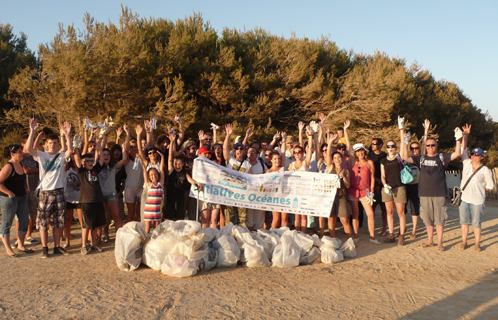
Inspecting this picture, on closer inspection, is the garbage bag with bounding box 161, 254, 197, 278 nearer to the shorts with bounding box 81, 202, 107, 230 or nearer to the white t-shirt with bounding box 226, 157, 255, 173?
the shorts with bounding box 81, 202, 107, 230

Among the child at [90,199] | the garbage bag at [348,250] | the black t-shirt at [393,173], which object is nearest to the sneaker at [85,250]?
the child at [90,199]

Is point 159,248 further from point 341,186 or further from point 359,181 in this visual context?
point 359,181

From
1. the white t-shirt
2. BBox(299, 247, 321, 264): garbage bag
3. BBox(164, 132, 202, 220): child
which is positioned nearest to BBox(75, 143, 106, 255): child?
BBox(164, 132, 202, 220): child

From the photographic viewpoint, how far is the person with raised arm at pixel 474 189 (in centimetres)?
648

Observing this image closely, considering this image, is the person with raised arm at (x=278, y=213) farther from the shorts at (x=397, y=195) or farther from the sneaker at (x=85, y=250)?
the sneaker at (x=85, y=250)

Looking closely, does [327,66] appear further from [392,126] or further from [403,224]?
[403,224]

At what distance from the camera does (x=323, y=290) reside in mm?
4598

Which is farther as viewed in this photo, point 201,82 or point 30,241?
point 201,82

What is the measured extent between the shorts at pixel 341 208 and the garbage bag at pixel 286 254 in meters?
1.54

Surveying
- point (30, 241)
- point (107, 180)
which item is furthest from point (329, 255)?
point (30, 241)

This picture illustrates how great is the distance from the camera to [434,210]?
6660 millimetres

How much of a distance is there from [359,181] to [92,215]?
468 centimetres

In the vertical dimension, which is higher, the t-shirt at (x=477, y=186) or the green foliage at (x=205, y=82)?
the green foliage at (x=205, y=82)

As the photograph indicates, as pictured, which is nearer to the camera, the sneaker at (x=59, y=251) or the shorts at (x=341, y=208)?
the sneaker at (x=59, y=251)
